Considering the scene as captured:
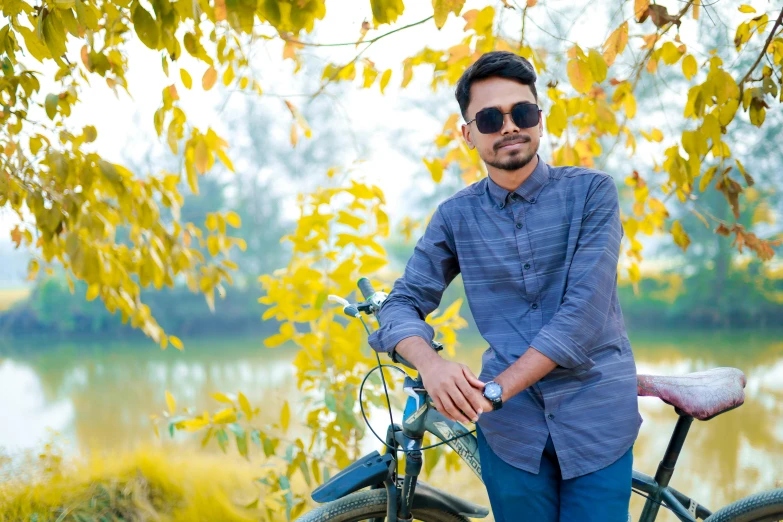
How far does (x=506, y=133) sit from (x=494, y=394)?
18.1 inches

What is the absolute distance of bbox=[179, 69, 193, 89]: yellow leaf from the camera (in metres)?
1.70

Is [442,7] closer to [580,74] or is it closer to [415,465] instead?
[580,74]

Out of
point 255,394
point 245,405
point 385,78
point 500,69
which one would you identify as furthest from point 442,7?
point 255,394

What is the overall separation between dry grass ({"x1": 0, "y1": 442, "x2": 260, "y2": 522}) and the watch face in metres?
1.73

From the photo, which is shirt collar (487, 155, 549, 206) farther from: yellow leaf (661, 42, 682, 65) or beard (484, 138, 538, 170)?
yellow leaf (661, 42, 682, 65)

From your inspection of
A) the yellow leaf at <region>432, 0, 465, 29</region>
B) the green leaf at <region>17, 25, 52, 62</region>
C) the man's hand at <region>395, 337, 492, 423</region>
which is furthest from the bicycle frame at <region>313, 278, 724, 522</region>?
the green leaf at <region>17, 25, 52, 62</region>

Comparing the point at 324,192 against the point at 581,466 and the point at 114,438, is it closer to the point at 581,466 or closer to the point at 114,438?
the point at 581,466

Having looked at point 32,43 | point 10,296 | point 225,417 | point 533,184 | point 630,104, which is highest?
point 10,296

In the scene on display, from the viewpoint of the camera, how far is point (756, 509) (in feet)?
4.34

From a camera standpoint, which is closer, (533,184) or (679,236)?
(533,184)

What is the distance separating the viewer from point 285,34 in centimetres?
184

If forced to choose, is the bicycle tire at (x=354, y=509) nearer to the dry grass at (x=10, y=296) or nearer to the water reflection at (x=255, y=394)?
the water reflection at (x=255, y=394)

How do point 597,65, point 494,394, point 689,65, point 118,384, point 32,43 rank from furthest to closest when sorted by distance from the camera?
point 118,384 < point 689,65 < point 597,65 < point 32,43 < point 494,394

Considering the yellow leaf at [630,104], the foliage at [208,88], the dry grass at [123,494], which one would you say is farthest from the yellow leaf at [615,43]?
the dry grass at [123,494]
